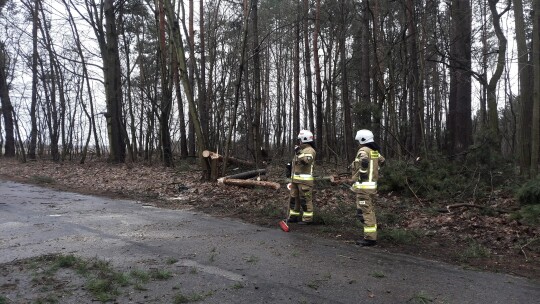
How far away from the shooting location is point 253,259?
5773 millimetres

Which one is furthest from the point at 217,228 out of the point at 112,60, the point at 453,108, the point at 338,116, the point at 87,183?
the point at 338,116

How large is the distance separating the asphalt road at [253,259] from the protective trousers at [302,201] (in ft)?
1.90

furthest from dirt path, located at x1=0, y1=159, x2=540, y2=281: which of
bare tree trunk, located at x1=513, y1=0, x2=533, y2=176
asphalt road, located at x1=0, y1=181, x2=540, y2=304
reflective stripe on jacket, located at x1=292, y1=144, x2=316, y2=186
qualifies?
bare tree trunk, located at x1=513, y1=0, x2=533, y2=176

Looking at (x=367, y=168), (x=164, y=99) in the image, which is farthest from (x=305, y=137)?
(x=164, y=99)

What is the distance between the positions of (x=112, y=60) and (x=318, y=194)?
16237 millimetres

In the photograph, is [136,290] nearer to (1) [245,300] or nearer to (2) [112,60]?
(1) [245,300]

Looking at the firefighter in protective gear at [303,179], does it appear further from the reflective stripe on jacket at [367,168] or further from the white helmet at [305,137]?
the reflective stripe on jacket at [367,168]

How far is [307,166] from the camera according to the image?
8.35 m

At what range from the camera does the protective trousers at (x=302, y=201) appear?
824cm

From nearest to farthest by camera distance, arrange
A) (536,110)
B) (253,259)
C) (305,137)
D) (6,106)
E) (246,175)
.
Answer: (253,259) → (305,137) → (536,110) → (246,175) → (6,106)

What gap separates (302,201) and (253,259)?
3.00 meters

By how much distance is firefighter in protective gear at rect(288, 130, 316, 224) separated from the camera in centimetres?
825

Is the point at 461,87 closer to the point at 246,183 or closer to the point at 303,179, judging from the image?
the point at 246,183

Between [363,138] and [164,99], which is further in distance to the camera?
[164,99]
